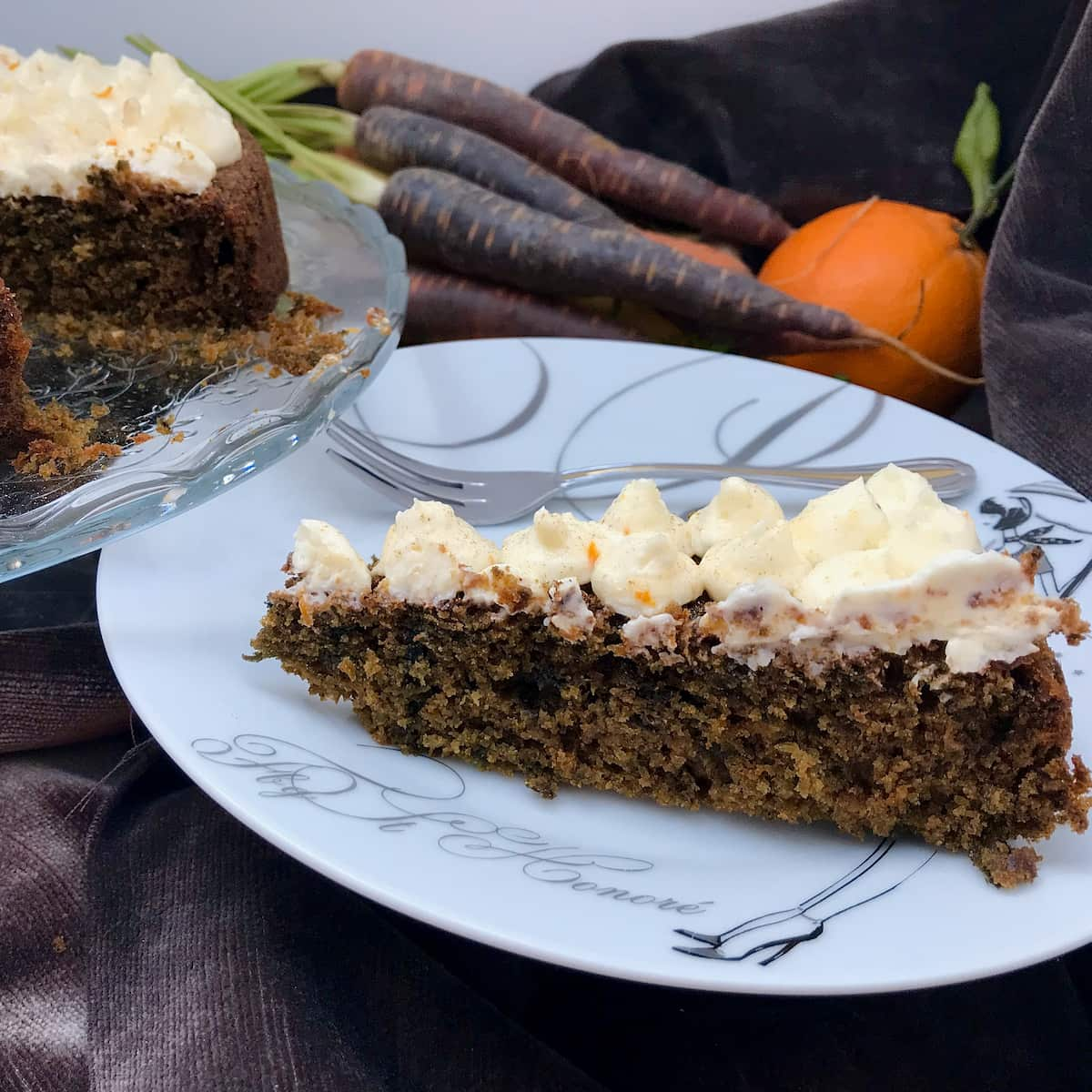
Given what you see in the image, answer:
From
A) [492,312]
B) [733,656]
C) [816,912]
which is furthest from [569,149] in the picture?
[816,912]

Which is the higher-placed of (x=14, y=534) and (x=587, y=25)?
(x=587, y=25)

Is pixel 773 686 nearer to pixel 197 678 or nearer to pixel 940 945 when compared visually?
pixel 940 945

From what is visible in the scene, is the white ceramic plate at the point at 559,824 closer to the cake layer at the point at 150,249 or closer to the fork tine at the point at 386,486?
the fork tine at the point at 386,486

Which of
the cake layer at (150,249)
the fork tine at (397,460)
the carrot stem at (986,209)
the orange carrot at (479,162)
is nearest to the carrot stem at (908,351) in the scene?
the carrot stem at (986,209)

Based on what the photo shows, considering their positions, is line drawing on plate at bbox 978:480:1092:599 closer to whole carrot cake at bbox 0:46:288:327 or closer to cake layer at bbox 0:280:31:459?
whole carrot cake at bbox 0:46:288:327

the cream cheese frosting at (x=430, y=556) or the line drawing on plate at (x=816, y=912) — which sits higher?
the cream cheese frosting at (x=430, y=556)

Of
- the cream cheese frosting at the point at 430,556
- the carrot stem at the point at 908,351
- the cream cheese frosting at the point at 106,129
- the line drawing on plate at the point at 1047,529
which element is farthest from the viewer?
the carrot stem at the point at 908,351

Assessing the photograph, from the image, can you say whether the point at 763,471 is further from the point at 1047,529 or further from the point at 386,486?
the point at 386,486

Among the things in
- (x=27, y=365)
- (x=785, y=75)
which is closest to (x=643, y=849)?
(x=27, y=365)
